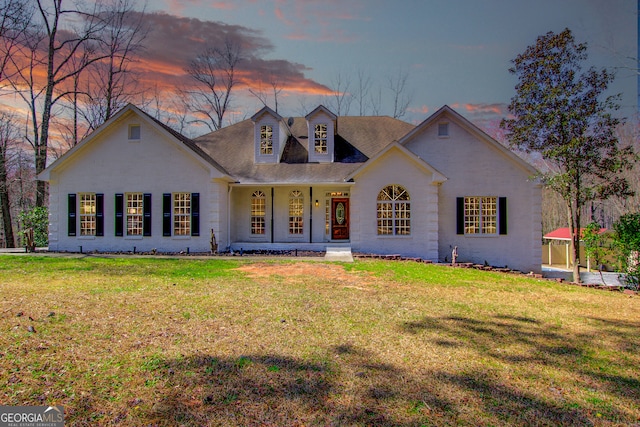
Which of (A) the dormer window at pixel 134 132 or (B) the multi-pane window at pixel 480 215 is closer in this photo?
(A) the dormer window at pixel 134 132

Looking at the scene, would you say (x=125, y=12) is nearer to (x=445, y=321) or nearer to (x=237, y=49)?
(x=237, y=49)

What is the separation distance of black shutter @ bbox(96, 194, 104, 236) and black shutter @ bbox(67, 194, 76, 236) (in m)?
1.17

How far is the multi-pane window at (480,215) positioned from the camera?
54.7ft

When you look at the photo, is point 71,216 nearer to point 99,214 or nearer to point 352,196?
point 99,214

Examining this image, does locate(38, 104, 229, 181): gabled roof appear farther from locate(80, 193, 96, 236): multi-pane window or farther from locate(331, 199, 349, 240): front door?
locate(331, 199, 349, 240): front door

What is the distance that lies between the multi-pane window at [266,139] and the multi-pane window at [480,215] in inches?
400

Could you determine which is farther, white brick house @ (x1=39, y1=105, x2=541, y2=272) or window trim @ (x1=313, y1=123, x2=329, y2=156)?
window trim @ (x1=313, y1=123, x2=329, y2=156)

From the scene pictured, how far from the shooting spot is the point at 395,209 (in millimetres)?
16062

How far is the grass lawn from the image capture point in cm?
361

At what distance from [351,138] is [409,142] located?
12.9 feet

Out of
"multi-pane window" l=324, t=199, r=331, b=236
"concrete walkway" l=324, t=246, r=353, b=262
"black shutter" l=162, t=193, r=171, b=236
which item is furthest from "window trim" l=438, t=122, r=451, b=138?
"black shutter" l=162, t=193, r=171, b=236

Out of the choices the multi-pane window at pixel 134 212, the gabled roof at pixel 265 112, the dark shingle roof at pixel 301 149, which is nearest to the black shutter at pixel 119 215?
the multi-pane window at pixel 134 212

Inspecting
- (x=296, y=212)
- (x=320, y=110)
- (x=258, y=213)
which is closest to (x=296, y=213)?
(x=296, y=212)

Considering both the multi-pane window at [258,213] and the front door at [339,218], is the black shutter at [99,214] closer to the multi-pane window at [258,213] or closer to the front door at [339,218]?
the multi-pane window at [258,213]
